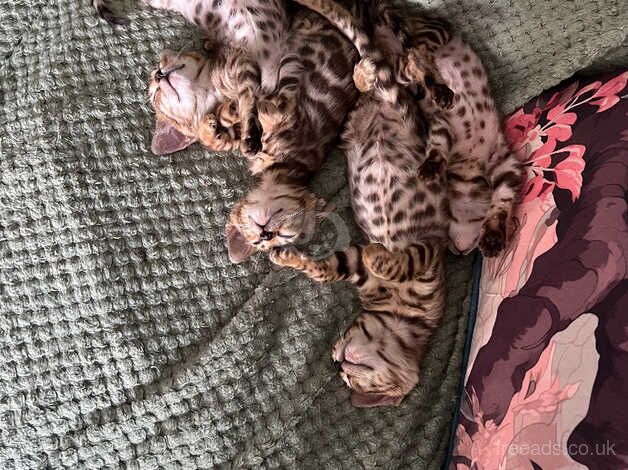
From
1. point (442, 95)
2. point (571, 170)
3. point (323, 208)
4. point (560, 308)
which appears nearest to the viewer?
point (560, 308)

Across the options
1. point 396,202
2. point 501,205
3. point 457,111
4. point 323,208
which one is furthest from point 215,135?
point 501,205

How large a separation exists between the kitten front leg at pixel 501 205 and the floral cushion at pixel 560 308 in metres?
0.03

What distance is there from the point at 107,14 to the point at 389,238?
840mm

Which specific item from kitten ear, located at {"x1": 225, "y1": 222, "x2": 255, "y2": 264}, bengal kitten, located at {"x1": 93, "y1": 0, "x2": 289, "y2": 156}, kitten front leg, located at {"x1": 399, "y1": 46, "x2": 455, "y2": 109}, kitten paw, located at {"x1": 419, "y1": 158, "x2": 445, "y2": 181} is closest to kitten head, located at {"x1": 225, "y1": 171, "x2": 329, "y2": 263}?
kitten ear, located at {"x1": 225, "y1": 222, "x2": 255, "y2": 264}

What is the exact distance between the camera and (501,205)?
139 centimetres

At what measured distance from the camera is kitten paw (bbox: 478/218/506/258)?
1.37 metres

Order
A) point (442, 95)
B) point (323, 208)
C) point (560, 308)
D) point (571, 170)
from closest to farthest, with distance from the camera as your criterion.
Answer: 1. point (560, 308)
2. point (571, 170)
3. point (442, 95)
4. point (323, 208)

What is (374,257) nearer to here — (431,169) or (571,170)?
(431,169)

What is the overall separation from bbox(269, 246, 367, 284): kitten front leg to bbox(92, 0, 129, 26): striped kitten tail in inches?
25.1

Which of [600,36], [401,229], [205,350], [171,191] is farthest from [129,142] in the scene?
[600,36]

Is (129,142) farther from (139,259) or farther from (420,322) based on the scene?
(420,322)

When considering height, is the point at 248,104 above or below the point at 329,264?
above

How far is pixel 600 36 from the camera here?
136cm

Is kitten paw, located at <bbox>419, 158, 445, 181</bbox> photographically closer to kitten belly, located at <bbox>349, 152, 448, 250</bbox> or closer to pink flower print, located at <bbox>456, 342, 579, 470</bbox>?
kitten belly, located at <bbox>349, 152, 448, 250</bbox>
